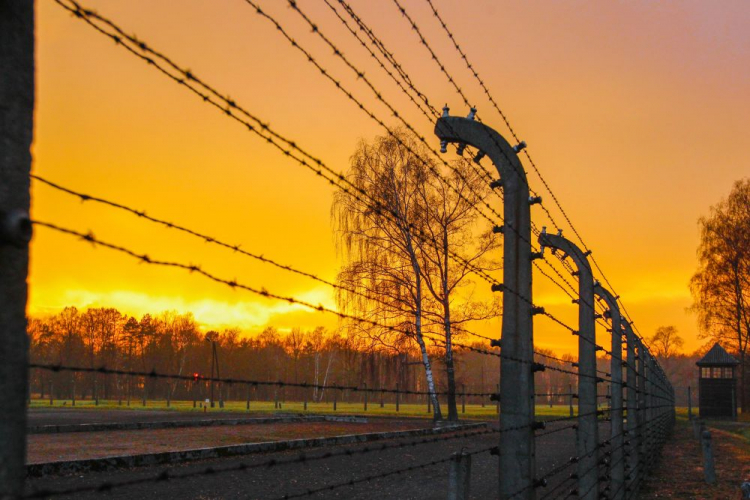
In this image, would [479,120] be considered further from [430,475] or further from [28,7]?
[430,475]

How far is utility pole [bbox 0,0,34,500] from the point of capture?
1.61 metres

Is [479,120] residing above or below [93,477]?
above

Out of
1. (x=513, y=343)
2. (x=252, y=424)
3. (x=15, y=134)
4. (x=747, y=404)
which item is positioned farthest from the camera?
(x=747, y=404)

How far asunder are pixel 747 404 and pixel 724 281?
1051 centimetres

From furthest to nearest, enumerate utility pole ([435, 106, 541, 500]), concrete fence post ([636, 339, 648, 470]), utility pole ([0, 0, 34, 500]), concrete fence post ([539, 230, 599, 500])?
concrete fence post ([636, 339, 648, 470]) < concrete fence post ([539, 230, 599, 500]) < utility pole ([435, 106, 541, 500]) < utility pole ([0, 0, 34, 500])

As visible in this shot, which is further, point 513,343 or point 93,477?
point 93,477

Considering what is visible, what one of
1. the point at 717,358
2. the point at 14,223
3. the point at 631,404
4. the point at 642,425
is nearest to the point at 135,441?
the point at 642,425

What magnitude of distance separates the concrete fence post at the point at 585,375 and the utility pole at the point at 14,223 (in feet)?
20.4

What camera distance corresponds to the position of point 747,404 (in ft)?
171

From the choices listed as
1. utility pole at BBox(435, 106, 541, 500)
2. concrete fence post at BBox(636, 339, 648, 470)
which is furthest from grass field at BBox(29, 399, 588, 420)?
utility pole at BBox(435, 106, 541, 500)

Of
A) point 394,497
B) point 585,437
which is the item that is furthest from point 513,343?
point 394,497

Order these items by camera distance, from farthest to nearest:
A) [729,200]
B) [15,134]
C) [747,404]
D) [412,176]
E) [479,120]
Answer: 1. [747,404]
2. [729,200]
3. [412,176]
4. [479,120]
5. [15,134]

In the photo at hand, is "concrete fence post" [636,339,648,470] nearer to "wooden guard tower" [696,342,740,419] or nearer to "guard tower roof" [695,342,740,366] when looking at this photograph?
"wooden guard tower" [696,342,740,419]

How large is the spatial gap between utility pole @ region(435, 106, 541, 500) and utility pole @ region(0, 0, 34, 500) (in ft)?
10.4
